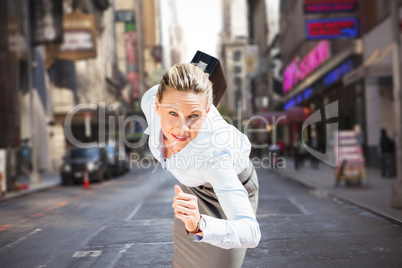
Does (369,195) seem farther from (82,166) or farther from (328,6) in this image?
(82,166)

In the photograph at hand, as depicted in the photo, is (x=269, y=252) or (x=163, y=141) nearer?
(x=163, y=141)

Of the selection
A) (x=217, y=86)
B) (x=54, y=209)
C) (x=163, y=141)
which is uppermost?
(x=217, y=86)

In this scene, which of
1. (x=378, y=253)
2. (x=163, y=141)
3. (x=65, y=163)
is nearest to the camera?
(x=163, y=141)

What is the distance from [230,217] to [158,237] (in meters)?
6.87

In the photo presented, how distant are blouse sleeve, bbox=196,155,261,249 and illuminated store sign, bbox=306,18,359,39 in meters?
24.9

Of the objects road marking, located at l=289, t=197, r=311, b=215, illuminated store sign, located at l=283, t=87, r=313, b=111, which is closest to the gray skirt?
road marking, located at l=289, t=197, r=311, b=215

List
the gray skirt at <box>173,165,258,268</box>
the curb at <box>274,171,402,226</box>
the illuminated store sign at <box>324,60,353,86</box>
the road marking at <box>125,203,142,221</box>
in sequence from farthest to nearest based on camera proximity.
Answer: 1. the illuminated store sign at <box>324,60,353,86</box>
2. the road marking at <box>125,203,142,221</box>
3. the curb at <box>274,171,402,226</box>
4. the gray skirt at <box>173,165,258,268</box>

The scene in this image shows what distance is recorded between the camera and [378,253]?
7414 mm

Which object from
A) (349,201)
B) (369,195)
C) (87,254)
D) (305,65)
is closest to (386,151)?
(369,195)

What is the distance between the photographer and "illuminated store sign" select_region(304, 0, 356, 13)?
2570 cm

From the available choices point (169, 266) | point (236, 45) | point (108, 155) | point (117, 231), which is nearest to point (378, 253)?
point (169, 266)

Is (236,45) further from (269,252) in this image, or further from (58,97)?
(269,252)

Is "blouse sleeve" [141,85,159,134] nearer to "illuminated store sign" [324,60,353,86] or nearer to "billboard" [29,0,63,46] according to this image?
"illuminated store sign" [324,60,353,86]

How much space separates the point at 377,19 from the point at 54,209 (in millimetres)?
19004
